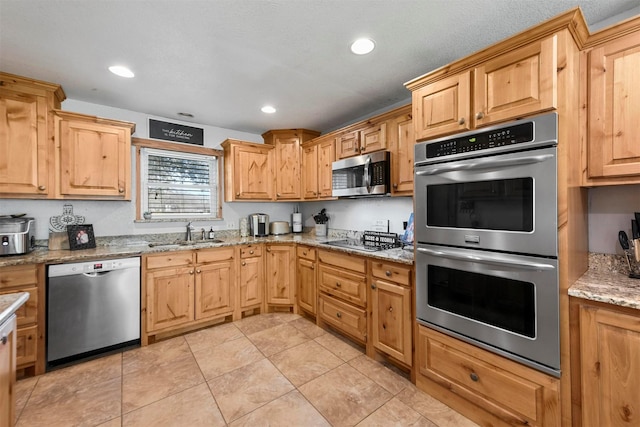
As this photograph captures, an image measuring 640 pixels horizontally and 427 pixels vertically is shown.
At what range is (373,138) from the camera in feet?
9.23

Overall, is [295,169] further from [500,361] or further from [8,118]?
[500,361]

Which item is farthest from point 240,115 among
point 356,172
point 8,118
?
point 8,118

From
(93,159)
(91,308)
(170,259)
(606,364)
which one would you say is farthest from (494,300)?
(93,159)

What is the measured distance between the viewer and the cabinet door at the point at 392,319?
2115 mm

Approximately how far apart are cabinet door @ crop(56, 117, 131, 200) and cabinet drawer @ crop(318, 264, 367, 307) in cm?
223

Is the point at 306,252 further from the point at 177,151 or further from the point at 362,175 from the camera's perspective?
the point at 177,151

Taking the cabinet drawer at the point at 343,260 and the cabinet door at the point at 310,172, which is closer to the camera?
the cabinet drawer at the point at 343,260

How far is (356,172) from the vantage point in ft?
9.66

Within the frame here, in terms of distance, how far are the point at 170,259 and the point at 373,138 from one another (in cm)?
243

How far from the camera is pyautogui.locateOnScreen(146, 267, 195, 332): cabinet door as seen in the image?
2.73 m

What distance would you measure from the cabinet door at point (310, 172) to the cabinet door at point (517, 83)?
7.02 feet

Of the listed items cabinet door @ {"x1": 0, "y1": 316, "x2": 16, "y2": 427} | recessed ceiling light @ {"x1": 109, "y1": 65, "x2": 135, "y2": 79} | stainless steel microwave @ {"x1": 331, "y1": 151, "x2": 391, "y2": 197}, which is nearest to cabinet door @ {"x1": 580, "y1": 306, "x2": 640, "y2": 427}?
stainless steel microwave @ {"x1": 331, "y1": 151, "x2": 391, "y2": 197}

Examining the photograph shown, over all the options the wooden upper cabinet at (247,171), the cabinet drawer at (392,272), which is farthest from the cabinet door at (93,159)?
the cabinet drawer at (392,272)

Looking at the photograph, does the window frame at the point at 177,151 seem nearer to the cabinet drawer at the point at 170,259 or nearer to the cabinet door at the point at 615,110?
the cabinet drawer at the point at 170,259
